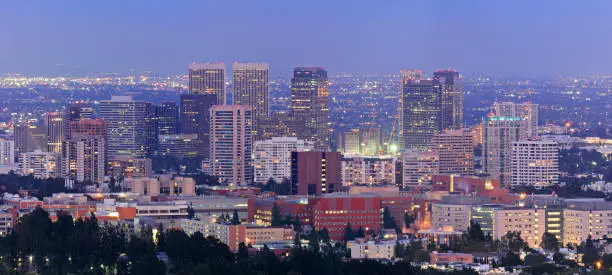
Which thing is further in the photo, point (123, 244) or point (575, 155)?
point (575, 155)

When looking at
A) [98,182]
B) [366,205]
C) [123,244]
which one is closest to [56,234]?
[123,244]

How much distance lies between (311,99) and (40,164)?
1971 centimetres

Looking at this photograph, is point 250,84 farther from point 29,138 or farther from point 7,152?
point 7,152

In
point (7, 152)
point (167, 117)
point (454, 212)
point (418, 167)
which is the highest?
point (167, 117)

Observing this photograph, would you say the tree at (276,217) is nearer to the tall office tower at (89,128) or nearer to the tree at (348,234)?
the tree at (348,234)

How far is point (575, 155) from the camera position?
3782 inches

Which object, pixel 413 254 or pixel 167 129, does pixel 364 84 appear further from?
pixel 413 254

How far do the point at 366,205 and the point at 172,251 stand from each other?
1669 cm

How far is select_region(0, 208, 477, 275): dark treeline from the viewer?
137 feet

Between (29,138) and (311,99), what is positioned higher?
(311,99)

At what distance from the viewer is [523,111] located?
105 metres

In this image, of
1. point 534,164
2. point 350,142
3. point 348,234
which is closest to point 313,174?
point 534,164

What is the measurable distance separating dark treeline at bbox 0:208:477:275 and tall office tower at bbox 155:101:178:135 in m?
52.7

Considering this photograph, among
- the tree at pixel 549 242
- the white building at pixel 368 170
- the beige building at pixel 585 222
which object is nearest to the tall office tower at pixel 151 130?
the white building at pixel 368 170
